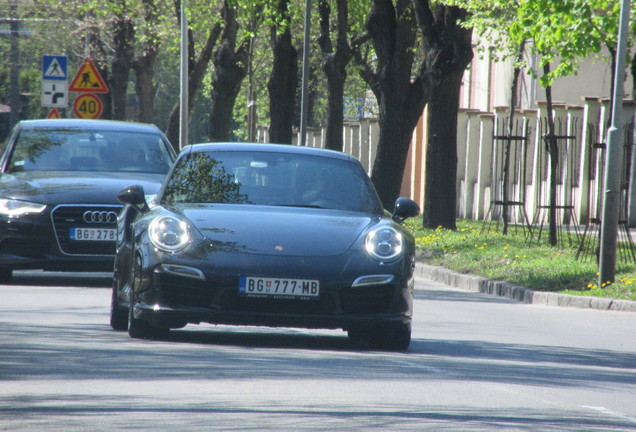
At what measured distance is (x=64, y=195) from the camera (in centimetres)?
1396

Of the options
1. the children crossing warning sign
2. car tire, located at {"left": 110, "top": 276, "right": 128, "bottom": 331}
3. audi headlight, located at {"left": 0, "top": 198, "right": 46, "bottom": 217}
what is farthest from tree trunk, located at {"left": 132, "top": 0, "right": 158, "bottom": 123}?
car tire, located at {"left": 110, "top": 276, "right": 128, "bottom": 331}

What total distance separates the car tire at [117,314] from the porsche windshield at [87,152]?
4746 mm

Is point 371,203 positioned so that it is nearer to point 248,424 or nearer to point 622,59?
point 248,424

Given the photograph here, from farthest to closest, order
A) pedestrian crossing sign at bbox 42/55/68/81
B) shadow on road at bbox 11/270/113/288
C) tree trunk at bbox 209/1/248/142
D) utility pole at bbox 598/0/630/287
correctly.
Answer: tree trunk at bbox 209/1/248/142
pedestrian crossing sign at bbox 42/55/68/81
utility pole at bbox 598/0/630/287
shadow on road at bbox 11/270/113/288

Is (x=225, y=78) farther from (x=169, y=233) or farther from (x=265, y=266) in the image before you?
(x=265, y=266)

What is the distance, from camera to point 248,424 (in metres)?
6.57

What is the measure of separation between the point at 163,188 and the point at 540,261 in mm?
9828

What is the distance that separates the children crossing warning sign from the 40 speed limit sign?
21.8 inches

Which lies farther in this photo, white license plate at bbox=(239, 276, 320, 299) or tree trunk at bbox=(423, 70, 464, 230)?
tree trunk at bbox=(423, 70, 464, 230)

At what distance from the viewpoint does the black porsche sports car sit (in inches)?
366

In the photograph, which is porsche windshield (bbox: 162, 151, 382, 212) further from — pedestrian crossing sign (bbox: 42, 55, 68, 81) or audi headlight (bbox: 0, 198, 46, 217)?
pedestrian crossing sign (bbox: 42, 55, 68, 81)

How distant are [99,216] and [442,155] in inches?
509

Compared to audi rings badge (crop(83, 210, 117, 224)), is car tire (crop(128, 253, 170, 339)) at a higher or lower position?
lower

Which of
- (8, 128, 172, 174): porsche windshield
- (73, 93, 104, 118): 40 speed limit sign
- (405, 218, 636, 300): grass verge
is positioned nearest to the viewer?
(8, 128, 172, 174): porsche windshield
